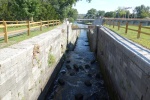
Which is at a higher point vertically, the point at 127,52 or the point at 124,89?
the point at 127,52

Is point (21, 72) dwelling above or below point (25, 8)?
below

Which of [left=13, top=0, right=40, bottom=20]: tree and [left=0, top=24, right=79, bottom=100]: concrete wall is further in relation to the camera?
[left=13, top=0, right=40, bottom=20]: tree

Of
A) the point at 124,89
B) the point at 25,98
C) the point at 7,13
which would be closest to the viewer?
the point at 25,98

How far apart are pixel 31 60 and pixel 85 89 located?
604cm

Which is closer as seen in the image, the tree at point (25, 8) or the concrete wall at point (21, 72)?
the concrete wall at point (21, 72)

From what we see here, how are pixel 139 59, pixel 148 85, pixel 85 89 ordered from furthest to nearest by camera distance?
pixel 85 89, pixel 139 59, pixel 148 85

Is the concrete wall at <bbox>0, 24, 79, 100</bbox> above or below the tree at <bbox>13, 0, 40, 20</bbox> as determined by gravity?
below

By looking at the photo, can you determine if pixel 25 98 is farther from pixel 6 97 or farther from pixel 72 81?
pixel 72 81

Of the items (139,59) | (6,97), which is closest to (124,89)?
(139,59)

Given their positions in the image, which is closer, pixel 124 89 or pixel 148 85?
pixel 148 85

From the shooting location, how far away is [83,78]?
48.7 ft

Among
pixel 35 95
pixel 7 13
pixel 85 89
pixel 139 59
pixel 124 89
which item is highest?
pixel 7 13

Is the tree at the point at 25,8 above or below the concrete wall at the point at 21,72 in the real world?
above

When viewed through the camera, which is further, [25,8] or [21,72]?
[25,8]
